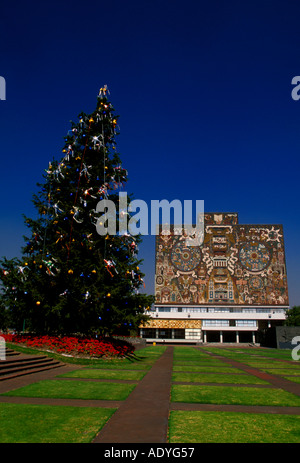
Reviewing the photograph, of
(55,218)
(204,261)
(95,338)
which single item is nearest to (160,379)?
(95,338)

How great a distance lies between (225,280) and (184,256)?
10541mm

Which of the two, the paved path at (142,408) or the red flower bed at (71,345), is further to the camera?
the red flower bed at (71,345)

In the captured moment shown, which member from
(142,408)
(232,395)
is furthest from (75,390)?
(232,395)

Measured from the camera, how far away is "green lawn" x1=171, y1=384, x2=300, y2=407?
317 inches

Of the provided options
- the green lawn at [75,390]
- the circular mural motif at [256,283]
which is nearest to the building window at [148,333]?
the circular mural motif at [256,283]

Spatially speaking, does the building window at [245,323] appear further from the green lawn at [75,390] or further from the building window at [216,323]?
the green lawn at [75,390]

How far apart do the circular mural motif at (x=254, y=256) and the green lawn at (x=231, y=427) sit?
67286 millimetres

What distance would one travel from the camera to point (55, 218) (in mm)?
17641

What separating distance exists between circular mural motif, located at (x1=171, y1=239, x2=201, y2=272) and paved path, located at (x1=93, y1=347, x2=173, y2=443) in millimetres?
64029

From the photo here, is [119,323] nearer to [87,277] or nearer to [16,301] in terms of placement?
[87,277]

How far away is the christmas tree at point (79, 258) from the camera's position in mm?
15961

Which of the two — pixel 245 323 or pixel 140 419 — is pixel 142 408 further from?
pixel 245 323

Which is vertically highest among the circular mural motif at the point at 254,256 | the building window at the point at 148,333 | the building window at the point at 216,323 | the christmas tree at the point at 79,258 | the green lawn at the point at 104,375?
the circular mural motif at the point at 254,256

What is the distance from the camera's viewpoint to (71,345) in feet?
51.5
